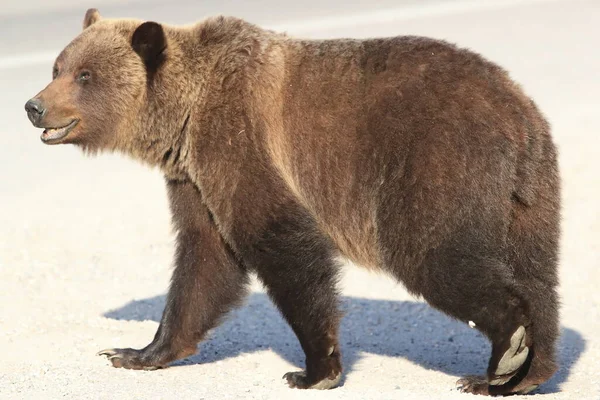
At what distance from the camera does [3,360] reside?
6887 mm

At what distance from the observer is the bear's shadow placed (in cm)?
748

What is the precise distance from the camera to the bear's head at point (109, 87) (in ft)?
22.2

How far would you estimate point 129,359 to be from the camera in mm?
7055

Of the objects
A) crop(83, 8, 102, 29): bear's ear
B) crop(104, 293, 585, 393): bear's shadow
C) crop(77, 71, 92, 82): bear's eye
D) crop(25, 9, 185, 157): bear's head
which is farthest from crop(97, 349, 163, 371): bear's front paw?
crop(83, 8, 102, 29): bear's ear

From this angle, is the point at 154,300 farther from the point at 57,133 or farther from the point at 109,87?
the point at 109,87

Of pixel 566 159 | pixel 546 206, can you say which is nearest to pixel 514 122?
pixel 546 206

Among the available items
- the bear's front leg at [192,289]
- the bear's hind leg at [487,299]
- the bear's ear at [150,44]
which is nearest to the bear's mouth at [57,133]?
the bear's ear at [150,44]

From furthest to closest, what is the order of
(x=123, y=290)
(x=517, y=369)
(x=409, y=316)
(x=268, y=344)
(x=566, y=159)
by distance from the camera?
(x=566, y=159)
(x=123, y=290)
(x=409, y=316)
(x=268, y=344)
(x=517, y=369)

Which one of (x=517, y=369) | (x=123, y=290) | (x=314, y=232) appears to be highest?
(x=314, y=232)

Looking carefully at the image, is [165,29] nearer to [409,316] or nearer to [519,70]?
[409,316]

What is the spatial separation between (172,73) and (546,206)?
2569 mm

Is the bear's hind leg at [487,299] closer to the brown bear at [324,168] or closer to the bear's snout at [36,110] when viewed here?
the brown bear at [324,168]

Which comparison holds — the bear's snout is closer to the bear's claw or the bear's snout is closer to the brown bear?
the brown bear

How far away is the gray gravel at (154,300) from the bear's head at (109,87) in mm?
1575
